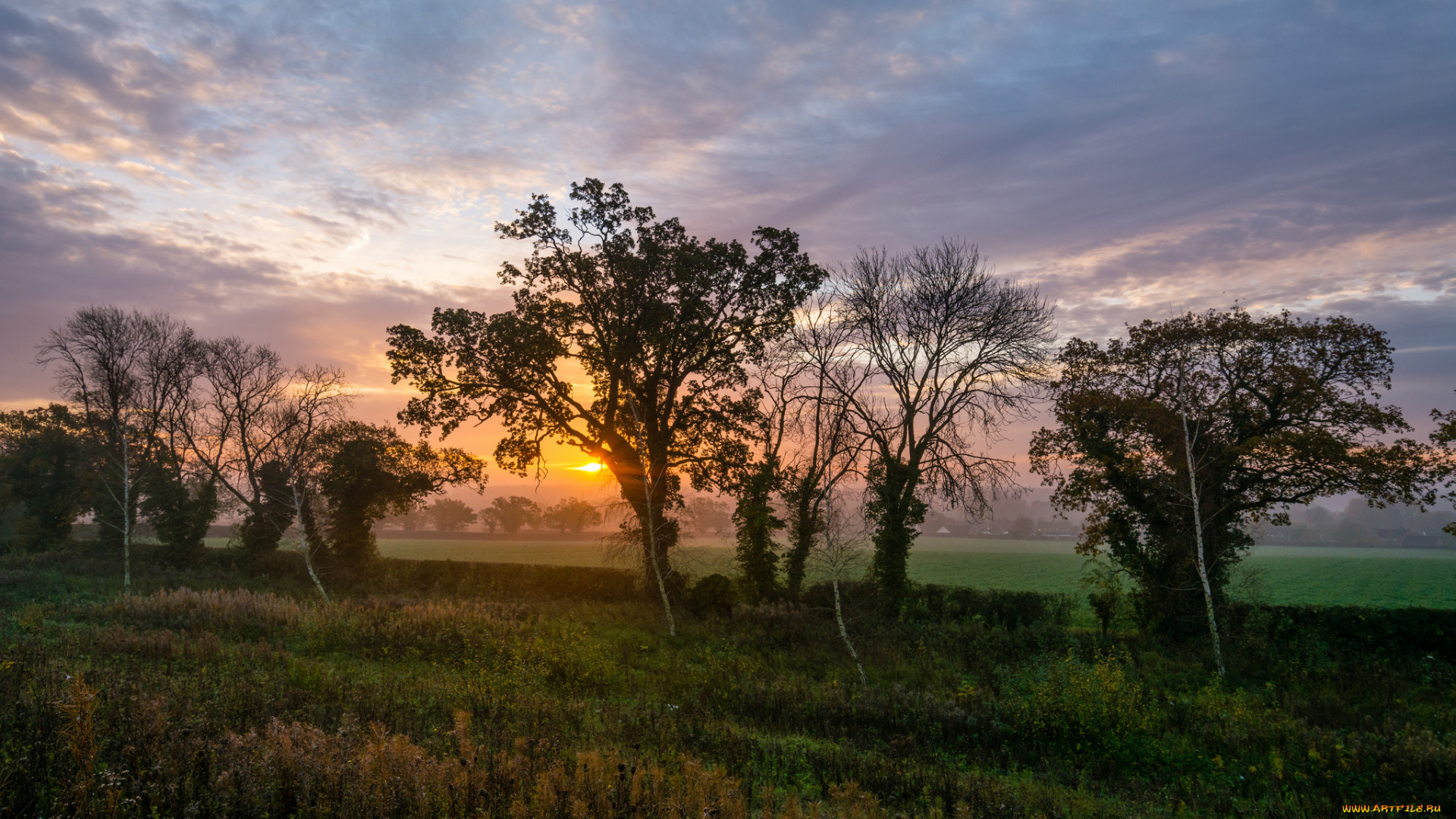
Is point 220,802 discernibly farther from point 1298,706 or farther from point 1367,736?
point 1298,706

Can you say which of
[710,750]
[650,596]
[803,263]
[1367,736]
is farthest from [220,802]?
[803,263]

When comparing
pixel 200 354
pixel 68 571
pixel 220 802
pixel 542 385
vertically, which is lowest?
pixel 68 571

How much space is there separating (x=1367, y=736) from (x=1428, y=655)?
1157cm

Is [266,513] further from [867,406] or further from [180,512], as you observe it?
[867,406]

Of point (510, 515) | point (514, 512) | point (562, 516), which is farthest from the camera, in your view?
point (562, 516)

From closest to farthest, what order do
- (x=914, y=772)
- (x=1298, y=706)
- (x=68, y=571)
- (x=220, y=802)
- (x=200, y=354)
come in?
(x=220, y=802)
(x=914, y=772)
(x=1298, y=706)
(x=68, y=571)
(x=200, y=354)

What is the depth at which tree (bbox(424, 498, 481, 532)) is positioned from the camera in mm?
93312

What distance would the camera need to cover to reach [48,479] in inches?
1774

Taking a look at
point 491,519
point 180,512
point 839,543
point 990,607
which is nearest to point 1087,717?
point 839,543

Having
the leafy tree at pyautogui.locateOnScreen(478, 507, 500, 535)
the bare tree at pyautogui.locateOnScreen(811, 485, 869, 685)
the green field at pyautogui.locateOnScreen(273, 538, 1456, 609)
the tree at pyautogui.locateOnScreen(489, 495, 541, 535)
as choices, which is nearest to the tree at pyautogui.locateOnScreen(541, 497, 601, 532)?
the tree at pyautogui.locateOnScreen(489, 495, 541, 535)

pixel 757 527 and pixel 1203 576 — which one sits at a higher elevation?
pixel 757 527

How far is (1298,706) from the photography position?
46.6ft

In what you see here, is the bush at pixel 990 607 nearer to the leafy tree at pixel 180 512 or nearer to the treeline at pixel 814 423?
the treeline at pixel 814 423

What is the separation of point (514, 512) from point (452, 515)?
14.7m
